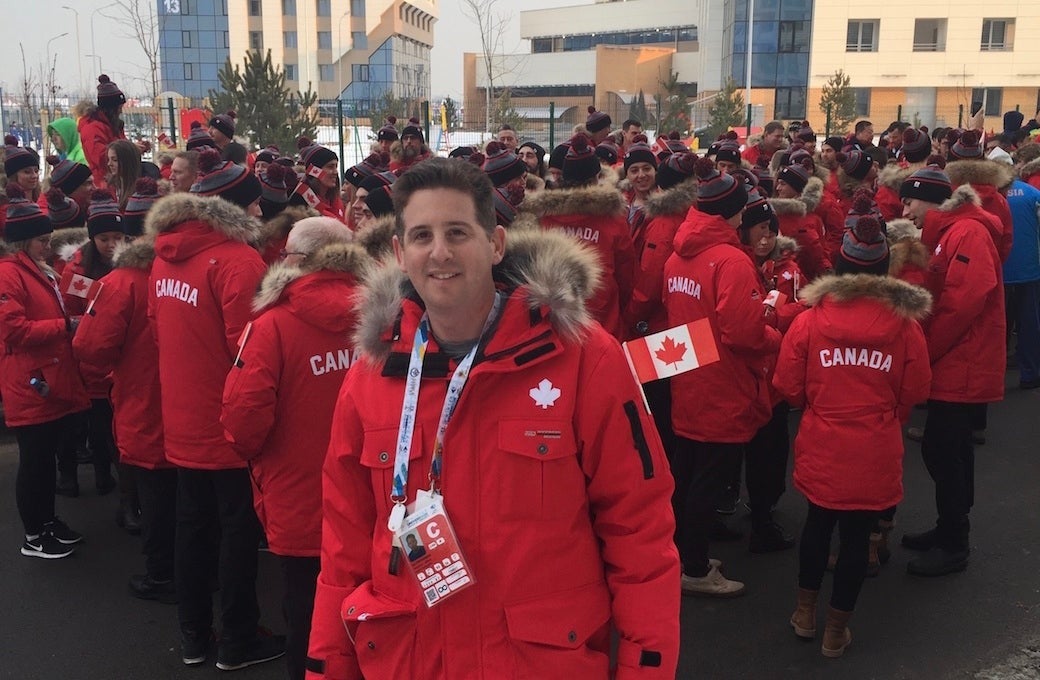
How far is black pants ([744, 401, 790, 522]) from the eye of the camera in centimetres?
565

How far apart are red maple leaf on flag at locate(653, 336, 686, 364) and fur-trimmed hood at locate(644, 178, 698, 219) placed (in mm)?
2772

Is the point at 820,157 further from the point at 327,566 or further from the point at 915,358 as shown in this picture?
the point at 327,566

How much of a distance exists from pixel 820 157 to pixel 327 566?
32.3ft

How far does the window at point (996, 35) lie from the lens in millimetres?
51938

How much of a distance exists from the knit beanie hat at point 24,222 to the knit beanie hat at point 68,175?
6.67ft

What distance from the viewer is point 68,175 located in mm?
7512

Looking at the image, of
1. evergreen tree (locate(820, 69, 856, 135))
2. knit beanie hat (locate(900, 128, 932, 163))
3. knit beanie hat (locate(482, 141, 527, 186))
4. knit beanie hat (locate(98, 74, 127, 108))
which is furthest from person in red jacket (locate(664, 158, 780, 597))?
evergreen tree (locate(820, 69, 856, 135))

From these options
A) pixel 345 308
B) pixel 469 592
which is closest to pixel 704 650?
pixel 345 308

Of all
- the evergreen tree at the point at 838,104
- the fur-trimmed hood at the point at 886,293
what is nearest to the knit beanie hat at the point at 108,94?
the fur-trimmed hood at the point at 886,293

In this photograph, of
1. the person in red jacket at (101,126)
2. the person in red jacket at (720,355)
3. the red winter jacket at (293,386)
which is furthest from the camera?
the person in red jacket at (101,126)

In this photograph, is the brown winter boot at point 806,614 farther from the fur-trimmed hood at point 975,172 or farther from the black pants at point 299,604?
the fur-trimmed hood at point 975,172

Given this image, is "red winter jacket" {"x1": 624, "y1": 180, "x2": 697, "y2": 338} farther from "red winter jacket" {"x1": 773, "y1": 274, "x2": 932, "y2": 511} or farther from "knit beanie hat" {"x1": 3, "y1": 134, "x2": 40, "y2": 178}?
"knit beanie hat" {"x1": 3, "y1": 134, "x2": 40, "y2": 178}

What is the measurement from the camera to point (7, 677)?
4.41m

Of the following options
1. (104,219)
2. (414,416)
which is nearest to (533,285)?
(414,416)
